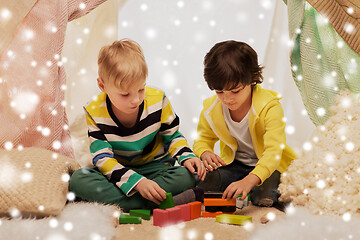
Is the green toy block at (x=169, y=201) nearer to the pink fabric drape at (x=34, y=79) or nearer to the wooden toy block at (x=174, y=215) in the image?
the wooden toy block at (x=174, y=215)

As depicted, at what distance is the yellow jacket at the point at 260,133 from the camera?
4.28 ft

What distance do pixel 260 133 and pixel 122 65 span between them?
512 millimetres

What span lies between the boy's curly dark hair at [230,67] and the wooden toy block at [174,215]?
16.4 inches

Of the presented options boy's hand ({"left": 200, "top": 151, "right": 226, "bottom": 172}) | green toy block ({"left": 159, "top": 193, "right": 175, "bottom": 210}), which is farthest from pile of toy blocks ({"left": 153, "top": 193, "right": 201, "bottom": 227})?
boy's hand ({"left": 200, "top": 151, "right": 226, "bottom": 172})

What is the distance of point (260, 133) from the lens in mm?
1426

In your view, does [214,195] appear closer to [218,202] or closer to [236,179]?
[218,202]

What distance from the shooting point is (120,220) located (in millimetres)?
1163

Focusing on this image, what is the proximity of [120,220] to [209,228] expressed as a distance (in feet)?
0.82

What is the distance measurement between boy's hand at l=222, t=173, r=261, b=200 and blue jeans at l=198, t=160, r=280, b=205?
0.38 ft

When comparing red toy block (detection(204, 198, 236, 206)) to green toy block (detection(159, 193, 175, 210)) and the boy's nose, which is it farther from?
the boy's nose

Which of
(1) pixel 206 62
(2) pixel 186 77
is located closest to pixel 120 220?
(1) pixel 206 62

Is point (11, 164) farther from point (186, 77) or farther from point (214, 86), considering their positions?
point (186, 77)

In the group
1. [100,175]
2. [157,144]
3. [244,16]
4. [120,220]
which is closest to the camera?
[120,220]

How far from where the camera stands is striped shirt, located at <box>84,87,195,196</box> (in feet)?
4.54
